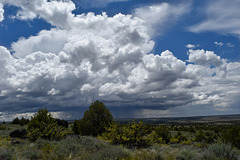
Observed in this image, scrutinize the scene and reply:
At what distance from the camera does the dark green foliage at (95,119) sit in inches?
867

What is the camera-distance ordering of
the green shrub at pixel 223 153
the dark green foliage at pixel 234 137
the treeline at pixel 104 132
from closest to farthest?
1. the green shrub at pixel 223 153
2. the treeline at pixel 104 132
3. the dark green foliage at pixel 234 137

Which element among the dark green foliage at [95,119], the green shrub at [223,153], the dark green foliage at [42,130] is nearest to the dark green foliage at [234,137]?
the green shrub at [223,153]

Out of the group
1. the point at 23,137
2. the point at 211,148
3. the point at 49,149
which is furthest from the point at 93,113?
the point at 211,148

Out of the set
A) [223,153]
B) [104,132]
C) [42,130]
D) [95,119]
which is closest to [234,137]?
[223,153]

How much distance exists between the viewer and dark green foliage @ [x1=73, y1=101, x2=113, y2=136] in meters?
22.0

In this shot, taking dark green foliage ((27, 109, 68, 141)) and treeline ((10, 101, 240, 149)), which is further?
dark green foliage ((27, 109, 68, 141))

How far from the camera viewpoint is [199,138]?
1073 inches

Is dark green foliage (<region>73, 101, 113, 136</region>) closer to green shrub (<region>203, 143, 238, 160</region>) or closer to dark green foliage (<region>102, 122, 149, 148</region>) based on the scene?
dark green foliage (<region>102, 122, 149, 148</region>)

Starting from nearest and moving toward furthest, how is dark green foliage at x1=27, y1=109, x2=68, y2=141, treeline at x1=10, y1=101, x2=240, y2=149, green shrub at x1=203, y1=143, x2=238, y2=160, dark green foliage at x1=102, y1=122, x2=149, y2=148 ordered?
green shrub at x1=203, y1=143, x2=238, y2=160, dark green foliage at x1=102, y1=122, x2=149, y2=148, treeline at x1=10, y1=101, x2=240, y2=149, dark green foliage at x1=27, y1=109, x2=68, y2=141

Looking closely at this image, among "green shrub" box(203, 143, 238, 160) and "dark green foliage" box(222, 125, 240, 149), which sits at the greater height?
"green shrub" box(203, 143, 238, 160)

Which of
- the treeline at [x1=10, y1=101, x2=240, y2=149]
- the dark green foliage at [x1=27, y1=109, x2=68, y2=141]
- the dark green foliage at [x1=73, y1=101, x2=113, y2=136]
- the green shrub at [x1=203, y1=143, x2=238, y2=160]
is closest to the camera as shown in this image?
the green shrub at [x1=203, y1=143, x2=238, y2=160]

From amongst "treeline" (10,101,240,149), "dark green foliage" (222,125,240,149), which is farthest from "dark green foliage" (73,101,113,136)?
"dark green foliage" (222,125,240,149)

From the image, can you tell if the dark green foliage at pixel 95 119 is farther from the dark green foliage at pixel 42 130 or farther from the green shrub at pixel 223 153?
the green shrub at pixel 223 153

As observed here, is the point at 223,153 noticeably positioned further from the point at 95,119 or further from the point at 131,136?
the point at 95,119
